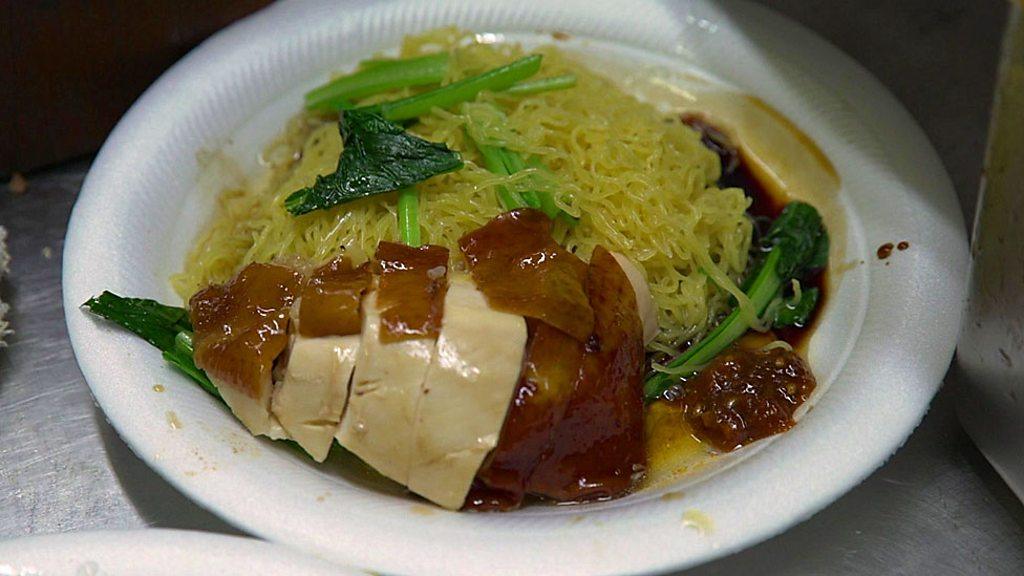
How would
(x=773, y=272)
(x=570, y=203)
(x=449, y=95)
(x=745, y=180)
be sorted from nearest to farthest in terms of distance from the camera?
(x=570, y=203) < (x=773, y=272) < (x=449, y=95) < (x=745, y=180)

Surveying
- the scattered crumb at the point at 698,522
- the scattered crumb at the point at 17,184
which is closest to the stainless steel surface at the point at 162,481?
the scattered crumb at the point at 17,184

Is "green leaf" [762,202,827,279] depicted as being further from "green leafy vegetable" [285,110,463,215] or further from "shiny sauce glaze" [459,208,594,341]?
"green leafy vegetable" [285,110,463,215]

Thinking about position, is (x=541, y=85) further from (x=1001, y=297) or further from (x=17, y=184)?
(x=17, y=184)

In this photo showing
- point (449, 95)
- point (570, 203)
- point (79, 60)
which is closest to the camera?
point (570, 203)

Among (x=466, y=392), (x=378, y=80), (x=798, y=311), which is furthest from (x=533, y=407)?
(x=378, y=80)

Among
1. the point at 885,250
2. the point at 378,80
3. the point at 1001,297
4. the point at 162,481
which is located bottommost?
the point at 162,481

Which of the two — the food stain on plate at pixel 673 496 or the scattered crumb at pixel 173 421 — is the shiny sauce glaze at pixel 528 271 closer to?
the food stain on plate at pixel 673 496
